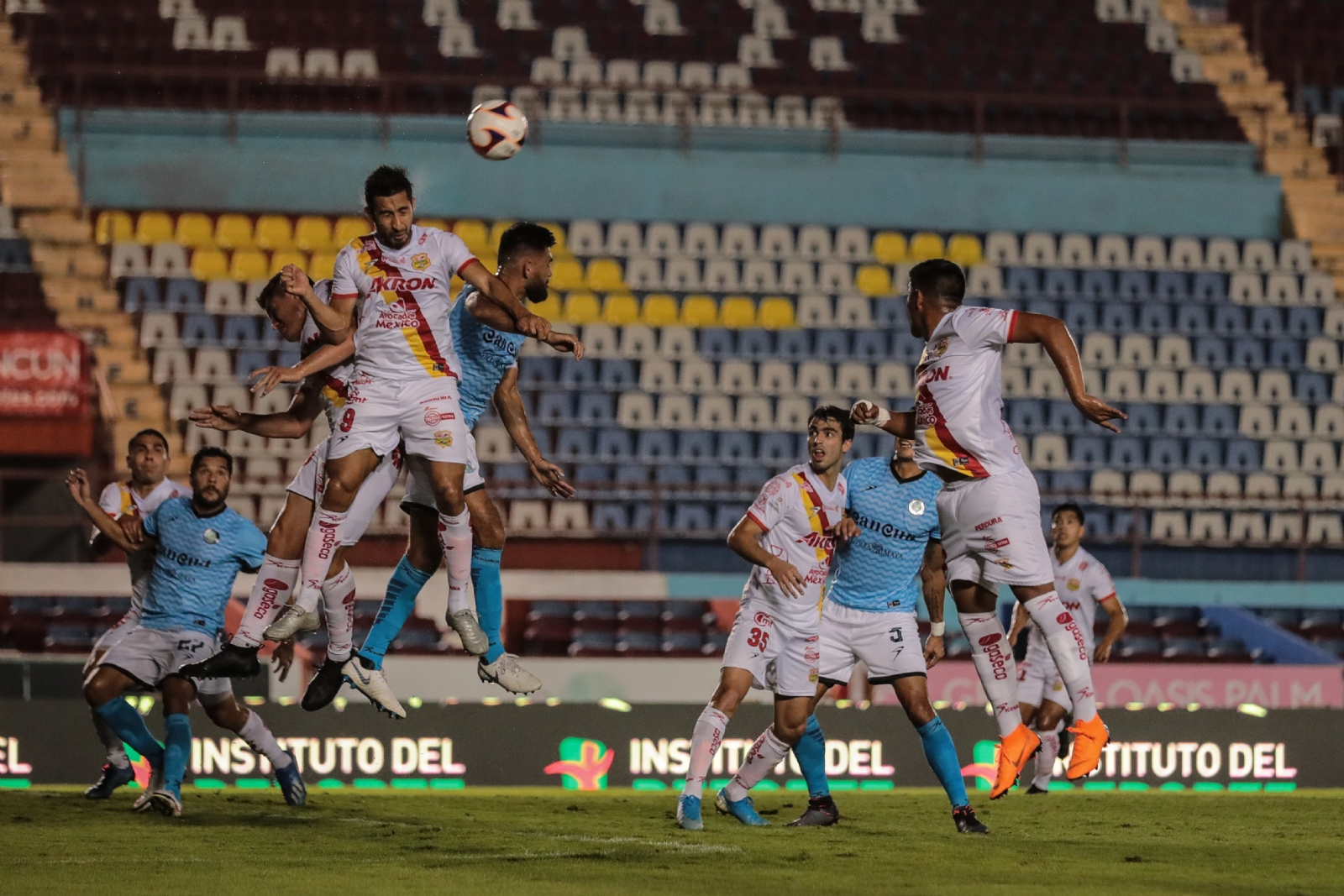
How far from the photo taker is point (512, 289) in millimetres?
8477

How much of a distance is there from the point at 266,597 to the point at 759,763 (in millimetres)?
2665

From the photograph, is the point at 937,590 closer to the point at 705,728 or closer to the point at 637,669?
the point at 705,728

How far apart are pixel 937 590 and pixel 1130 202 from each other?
13395 mm

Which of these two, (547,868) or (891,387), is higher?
(891,387)

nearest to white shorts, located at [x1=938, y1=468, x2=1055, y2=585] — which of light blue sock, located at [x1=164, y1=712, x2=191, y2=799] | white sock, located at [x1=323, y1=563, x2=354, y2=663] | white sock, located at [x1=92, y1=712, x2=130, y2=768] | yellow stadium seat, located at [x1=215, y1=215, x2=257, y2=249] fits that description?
white sock, located at [x1=323, y1=563, x2=354, y2=663]

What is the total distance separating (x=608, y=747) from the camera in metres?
12.0

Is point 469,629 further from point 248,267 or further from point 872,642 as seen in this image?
point 248,267

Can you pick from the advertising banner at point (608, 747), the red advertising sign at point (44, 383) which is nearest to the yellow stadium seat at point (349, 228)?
the red advertising sign at point (44, 383)

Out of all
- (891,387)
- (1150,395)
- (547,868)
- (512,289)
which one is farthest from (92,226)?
(547,868)

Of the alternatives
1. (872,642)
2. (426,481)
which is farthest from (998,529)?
(426,481)

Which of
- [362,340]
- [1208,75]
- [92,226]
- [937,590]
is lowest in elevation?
[937,590]

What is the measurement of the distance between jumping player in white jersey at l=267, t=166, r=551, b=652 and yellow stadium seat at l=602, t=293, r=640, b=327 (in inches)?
467

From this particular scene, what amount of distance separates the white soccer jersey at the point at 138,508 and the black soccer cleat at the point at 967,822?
14.4 feet

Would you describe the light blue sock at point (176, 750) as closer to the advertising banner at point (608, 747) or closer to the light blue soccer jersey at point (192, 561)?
the light blue soccer jersey at point (192, 561)
